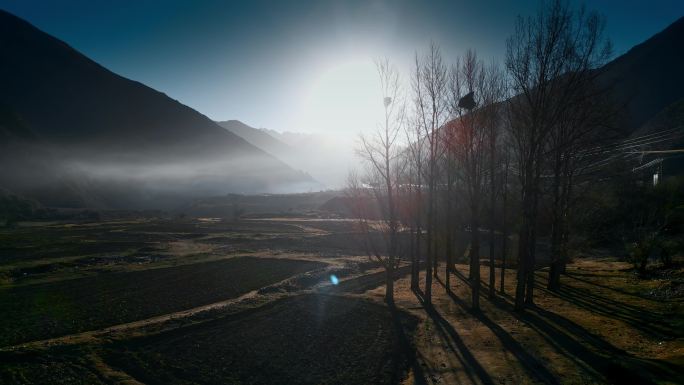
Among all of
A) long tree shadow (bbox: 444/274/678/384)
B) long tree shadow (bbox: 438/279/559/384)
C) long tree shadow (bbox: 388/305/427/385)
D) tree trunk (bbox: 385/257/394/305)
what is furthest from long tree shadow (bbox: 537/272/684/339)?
tree trunk (bbox: 385/257/394/305)

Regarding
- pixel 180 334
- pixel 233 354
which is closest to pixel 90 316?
pixel 180 334

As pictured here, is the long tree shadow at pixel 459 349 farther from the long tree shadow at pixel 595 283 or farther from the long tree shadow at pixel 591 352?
the long tree shadow at pixel 595 283

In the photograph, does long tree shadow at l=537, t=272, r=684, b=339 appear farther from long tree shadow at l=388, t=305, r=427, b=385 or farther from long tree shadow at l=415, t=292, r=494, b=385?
long tree shadow at l=388, t=305, r=427, b=385

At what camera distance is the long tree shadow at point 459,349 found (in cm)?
1527

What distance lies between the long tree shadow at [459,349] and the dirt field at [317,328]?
7 cm

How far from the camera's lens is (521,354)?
16.9m

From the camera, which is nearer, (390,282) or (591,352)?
(591,352)

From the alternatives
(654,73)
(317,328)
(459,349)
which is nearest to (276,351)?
(317,328)

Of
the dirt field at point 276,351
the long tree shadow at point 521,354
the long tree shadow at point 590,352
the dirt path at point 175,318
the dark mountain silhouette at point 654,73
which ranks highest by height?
the dark mountain silhouette at point 654,73

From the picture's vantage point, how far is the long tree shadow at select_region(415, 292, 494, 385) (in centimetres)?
1527

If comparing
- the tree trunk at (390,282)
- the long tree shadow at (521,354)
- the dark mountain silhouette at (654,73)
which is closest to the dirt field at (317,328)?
Answer: the long tree shadow at (521,354)

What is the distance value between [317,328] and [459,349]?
25.8 feet

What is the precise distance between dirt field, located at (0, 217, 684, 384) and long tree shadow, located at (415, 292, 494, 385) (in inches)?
2.8

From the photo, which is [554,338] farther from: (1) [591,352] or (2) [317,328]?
(2) [317,328]
